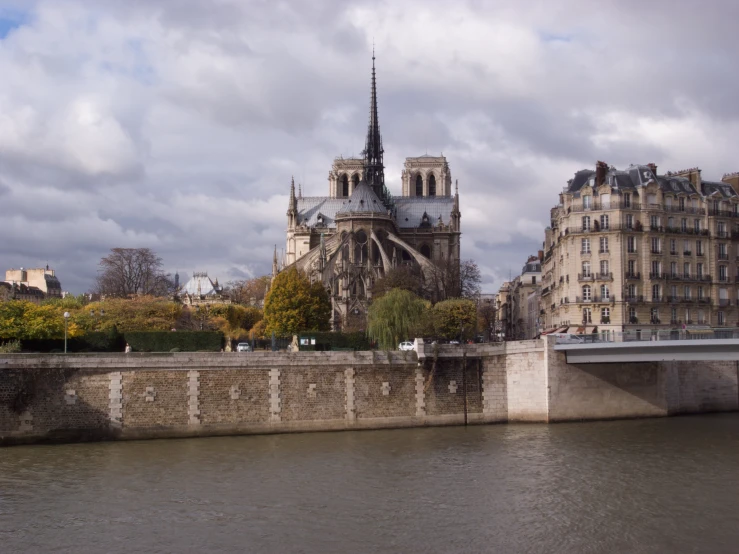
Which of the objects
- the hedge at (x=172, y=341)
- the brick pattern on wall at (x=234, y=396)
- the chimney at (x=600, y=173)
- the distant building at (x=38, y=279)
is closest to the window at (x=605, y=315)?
the chimney at (x=600, y=173)

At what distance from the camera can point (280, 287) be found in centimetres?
6353

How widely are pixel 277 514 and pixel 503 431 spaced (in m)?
15.6

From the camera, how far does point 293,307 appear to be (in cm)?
6281

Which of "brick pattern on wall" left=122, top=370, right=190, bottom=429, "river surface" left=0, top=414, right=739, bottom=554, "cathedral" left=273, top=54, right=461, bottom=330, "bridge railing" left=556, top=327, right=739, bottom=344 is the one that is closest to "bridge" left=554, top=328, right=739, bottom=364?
"bridge railing" left=556, top=327, right=739, bottom=344

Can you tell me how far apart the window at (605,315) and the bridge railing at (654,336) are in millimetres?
12748

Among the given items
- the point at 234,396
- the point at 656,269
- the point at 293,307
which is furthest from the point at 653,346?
the point at 293,307

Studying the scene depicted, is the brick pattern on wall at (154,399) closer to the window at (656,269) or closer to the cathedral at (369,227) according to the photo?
the window at (656,269)

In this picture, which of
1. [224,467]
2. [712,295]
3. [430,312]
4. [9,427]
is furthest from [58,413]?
[712,295]

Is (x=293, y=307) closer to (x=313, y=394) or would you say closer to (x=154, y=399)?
(x=313, y=394)

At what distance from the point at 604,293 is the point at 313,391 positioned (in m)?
21.2

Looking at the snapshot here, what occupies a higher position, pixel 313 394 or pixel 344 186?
pixel 344 186

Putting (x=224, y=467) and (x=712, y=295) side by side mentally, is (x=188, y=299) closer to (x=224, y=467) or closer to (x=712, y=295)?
(x=712, y=295)

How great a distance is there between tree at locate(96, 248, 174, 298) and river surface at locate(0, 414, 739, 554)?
46.1m

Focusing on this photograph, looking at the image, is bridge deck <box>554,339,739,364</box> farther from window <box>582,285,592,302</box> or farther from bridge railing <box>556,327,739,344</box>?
window <box>582,285,592,302</box>
